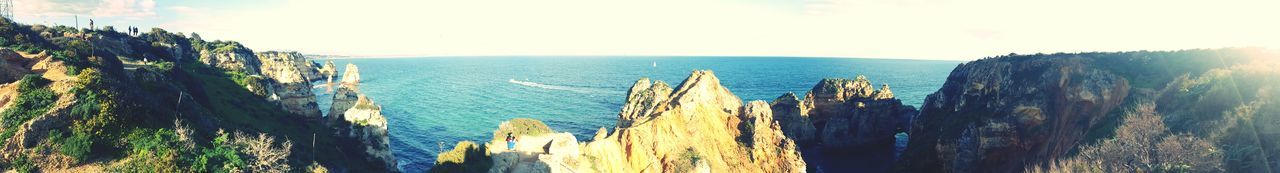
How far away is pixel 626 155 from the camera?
135ft

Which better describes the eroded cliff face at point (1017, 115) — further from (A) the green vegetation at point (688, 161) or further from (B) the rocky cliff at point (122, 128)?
(B) the rocky cliff at point (122, 128)

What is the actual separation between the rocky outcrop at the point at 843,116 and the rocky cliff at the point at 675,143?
1213 centimetres

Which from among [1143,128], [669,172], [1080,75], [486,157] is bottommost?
[669,172]

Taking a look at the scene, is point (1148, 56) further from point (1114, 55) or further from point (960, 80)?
point (960, 80)

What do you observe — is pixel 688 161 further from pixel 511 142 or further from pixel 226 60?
pixel 226 60

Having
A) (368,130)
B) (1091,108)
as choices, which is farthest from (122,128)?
(1091,108)

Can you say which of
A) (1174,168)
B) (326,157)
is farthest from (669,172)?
(1174,168)

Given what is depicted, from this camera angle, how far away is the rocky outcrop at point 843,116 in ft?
224

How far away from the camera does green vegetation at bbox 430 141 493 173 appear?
1228 inches

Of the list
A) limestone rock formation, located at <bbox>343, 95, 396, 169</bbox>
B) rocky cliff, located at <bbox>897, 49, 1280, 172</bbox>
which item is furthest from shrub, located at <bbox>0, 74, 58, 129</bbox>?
rocky cliff, located at <bbox>897, 49, 1280, 172</bbox>

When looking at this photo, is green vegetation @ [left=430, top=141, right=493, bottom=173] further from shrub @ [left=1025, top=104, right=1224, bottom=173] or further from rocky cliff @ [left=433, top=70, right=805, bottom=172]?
shrub @ [left=1025, top=104, right=1224, bottom=173]

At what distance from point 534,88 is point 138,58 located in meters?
87.4

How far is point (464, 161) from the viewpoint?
31.6m

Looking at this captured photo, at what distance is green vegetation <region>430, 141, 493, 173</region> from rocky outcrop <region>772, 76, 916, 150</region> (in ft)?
Result: 143
